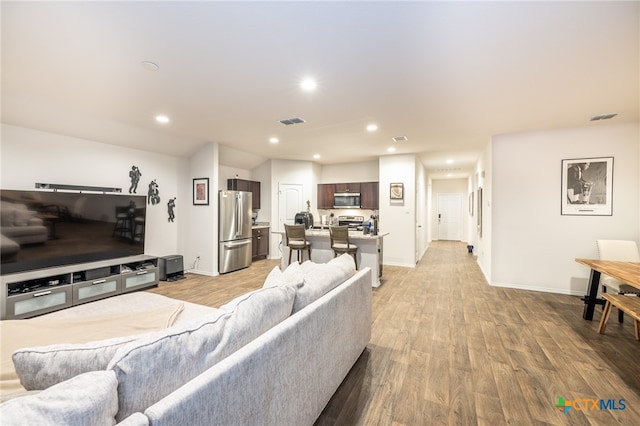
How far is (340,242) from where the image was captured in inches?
179

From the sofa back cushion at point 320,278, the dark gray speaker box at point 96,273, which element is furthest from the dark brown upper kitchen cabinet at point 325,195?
the sofa back cushion at point 320,278

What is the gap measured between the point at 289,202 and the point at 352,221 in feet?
5.83

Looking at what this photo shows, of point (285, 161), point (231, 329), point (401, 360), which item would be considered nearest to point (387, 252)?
point (285, 161)

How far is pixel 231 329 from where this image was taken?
3.82ft

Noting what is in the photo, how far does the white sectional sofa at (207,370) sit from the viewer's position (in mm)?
719

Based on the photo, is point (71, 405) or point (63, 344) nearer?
point (71, 405)

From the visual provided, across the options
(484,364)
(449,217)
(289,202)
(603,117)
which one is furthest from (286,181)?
(449,217)

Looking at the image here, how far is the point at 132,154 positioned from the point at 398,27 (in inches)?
192

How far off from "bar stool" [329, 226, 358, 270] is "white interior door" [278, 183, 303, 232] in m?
2.70

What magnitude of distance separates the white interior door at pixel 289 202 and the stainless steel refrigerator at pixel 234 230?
3.95 feet

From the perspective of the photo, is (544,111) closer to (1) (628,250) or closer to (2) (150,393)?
(1) (628,250)

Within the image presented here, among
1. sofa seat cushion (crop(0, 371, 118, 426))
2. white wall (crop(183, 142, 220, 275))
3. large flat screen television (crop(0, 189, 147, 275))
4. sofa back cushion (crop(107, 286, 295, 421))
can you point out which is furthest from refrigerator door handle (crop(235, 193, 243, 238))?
sofa seat cushion (crop(0, 371, 118, 426))

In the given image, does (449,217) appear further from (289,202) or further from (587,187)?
(289,202)

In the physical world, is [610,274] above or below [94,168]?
below
